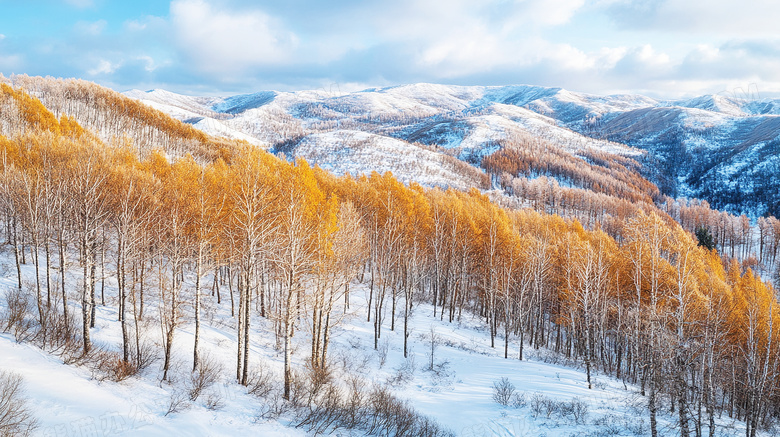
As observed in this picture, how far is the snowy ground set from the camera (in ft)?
35.2

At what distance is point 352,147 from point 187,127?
8697cm

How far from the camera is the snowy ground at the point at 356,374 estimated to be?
1072cm

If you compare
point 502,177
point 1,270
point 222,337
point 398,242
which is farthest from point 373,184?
point 502,177

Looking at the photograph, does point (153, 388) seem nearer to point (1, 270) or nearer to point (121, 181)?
point (121, 181)

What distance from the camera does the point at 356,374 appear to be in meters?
19.3

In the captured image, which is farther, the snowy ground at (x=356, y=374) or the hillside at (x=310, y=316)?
the hillside at (x=310, y=316)

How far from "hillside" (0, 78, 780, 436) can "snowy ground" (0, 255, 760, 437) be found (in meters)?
0.13

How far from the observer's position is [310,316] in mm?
23438

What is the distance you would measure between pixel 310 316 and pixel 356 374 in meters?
5.83

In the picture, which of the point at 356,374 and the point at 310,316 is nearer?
the point at 356,374

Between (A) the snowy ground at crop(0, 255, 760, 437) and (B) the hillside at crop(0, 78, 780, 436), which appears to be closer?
(A) the snowy ground at crop(0, 255, 760, 437)

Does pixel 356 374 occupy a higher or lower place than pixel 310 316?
lower

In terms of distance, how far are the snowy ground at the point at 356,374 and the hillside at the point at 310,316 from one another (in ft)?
0.44

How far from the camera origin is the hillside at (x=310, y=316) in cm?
1380
